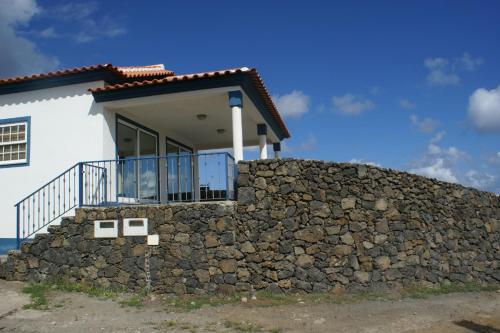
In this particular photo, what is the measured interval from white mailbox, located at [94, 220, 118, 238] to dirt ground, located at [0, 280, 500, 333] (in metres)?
1.19

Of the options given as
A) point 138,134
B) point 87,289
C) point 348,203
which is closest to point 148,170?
point 138,134

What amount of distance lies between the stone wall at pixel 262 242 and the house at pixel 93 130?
676mm

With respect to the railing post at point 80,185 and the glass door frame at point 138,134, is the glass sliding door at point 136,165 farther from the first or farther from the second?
the railing post at point 80,185

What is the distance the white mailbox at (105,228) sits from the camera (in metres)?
9.17

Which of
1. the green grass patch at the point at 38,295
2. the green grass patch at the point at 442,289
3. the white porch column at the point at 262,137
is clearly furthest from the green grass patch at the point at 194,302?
the white porch column at the point at 262,137

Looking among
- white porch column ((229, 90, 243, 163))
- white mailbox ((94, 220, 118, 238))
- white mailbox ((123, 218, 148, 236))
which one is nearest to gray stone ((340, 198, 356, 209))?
white porch column ((229, 90, 243, 163))

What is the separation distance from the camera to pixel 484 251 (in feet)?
39.3

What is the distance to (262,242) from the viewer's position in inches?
348

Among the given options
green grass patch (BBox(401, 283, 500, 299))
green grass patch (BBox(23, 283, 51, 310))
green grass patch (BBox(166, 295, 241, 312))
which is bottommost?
green grass patch (BBox(401, 283, 500, 299))

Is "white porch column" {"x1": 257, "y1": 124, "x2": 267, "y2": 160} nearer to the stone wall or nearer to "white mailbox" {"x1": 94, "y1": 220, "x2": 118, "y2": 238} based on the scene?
the stone wall

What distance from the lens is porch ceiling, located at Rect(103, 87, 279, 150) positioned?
34.5 feet

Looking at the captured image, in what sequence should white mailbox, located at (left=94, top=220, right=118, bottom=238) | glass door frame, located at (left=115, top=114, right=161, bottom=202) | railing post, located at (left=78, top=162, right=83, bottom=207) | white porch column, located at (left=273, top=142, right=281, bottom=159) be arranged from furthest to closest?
white porch column, located at (left=273, top=142, right=281, bottom=159) < glass door frame, located at (left=115, top=114, right=161, bottom=202) < railing post, located at (left=78, top=162, right=83, bottom=207) < white mailbox, located at (left=94, top=220, right=118, bottom=238)

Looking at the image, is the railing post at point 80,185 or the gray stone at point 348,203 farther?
the railing post at point 80,185

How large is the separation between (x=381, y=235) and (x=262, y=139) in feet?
17.8
